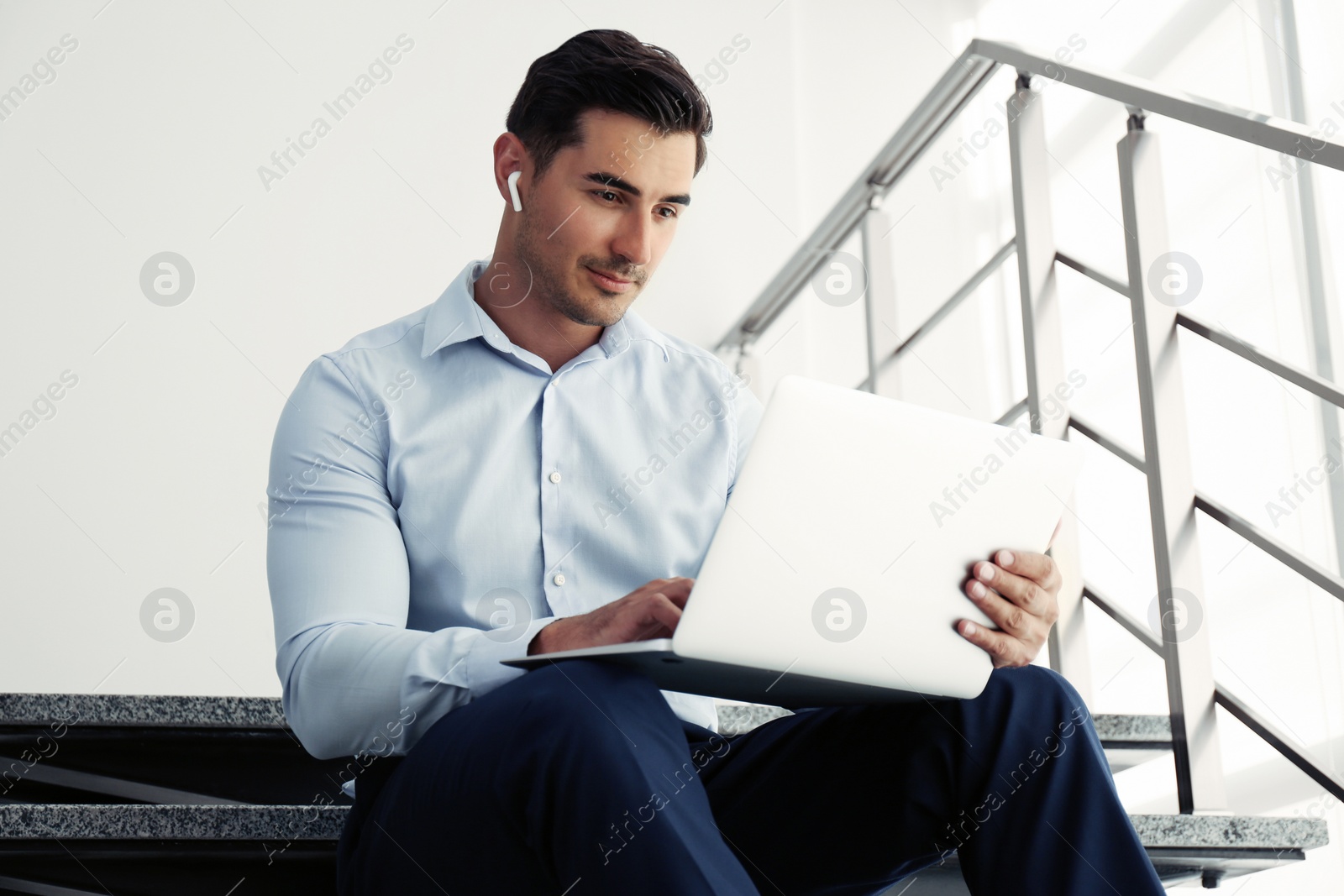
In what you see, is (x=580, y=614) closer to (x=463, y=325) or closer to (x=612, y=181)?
(x=463, y=325)

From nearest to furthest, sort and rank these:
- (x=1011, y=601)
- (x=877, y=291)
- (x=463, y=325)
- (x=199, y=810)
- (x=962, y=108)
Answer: (x=1011, y=601) < (x=199, y=810) < (x=463, y=325) < (x=962, y=108) < (x=877, y=291)

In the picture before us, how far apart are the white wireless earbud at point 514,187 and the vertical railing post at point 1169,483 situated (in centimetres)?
54

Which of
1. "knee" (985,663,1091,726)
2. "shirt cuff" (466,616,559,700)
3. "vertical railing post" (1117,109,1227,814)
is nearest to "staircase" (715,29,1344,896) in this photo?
"vertical railing post" (1117,109,1227,814)

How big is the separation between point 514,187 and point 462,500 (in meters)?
0.35

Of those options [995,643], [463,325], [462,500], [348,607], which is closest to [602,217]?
[463,325]

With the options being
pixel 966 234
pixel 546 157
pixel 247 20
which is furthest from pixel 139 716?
pixel 966 234

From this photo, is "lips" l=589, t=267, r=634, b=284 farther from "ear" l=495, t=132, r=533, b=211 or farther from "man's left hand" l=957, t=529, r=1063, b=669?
"man's left hand" l=957, t=529, r=1063, b=669

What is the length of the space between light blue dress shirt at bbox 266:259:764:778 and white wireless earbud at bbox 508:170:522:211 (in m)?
0.07

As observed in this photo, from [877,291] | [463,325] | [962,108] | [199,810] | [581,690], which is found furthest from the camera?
[877,291]

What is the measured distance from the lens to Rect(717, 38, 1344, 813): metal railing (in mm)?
912

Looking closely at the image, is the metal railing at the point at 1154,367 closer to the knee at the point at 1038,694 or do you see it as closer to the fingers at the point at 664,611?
Answer: the knee at the point at 1038,694

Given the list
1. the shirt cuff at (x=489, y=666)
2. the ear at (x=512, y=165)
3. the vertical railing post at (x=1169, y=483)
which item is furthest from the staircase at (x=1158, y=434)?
the ear at (x=512, y=165)

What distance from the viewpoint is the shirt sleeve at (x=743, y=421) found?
39.8 inches

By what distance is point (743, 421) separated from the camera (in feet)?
3.37
